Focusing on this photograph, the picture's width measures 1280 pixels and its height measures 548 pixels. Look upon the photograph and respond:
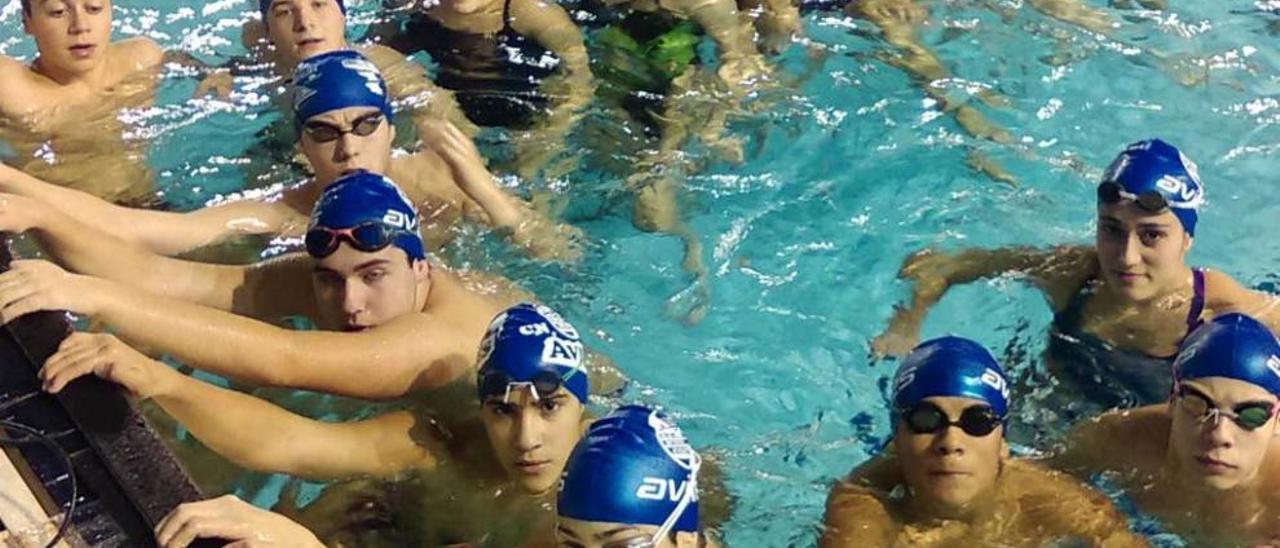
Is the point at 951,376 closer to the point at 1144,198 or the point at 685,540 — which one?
the point at 685,540

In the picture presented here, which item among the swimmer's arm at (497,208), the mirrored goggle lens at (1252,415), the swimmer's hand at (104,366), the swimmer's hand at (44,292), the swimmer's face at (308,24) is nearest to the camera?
the swimmer's hand at (104,366)

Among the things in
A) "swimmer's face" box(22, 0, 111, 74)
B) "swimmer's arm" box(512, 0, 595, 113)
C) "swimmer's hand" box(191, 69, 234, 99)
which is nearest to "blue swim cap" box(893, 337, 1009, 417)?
"swimmer's arm" box(512, 0, 595, 113)

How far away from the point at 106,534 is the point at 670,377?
8.70 ft

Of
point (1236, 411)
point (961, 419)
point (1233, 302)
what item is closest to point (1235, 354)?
point (1236, 411)

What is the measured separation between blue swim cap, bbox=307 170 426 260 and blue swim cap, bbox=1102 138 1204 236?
2439mm

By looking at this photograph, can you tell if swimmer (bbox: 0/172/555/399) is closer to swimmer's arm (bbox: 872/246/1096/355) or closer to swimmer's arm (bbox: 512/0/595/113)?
swimmer's arm (bbox: 872/246/1096/355)

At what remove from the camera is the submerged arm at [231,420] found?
371cm

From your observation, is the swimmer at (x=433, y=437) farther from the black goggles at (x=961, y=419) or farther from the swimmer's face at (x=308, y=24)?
the swimmer's face at (x=308, y=24)

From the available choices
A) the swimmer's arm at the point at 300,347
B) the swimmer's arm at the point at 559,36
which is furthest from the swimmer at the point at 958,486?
the swimmer's arm at the point at 559,36

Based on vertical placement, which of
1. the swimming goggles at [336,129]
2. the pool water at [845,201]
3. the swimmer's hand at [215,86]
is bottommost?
the pool water at [845,201]

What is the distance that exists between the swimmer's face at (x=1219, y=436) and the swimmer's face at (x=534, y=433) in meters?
1.84

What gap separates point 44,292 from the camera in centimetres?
386

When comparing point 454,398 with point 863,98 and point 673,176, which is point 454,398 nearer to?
point 673,176

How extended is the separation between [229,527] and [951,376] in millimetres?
2039
